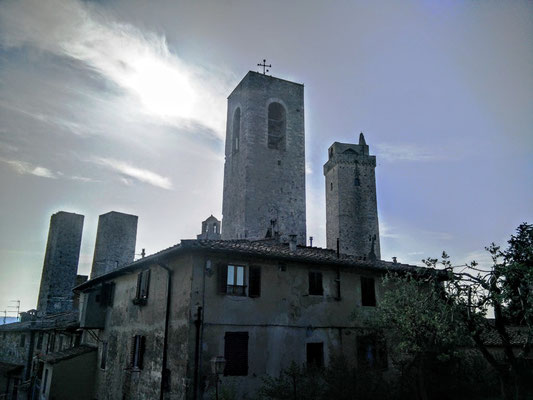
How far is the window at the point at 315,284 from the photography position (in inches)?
634

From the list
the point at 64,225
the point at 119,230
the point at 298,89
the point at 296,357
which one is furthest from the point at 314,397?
the point at 298,89

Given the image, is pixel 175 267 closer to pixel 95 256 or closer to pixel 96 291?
pixel 96 291

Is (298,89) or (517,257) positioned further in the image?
(298,89)

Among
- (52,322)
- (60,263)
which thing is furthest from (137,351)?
(60,263)

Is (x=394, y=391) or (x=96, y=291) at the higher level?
(x=96, y=291)

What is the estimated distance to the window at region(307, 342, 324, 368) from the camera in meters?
15.3

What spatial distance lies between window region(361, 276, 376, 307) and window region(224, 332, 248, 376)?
18.9ft

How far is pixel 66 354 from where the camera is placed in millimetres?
20125

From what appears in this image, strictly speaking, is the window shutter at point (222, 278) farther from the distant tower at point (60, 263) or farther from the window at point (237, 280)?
the distant tower at point (60, 263)

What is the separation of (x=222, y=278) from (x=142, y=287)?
457 centimetres

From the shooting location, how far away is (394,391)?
48.2 ft

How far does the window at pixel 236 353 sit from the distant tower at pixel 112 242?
16073 mm

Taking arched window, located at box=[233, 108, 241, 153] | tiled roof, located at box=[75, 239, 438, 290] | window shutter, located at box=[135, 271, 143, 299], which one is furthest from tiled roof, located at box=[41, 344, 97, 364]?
arched window, located at box=[233, 108, 241, 153]

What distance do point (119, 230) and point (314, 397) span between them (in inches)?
774
